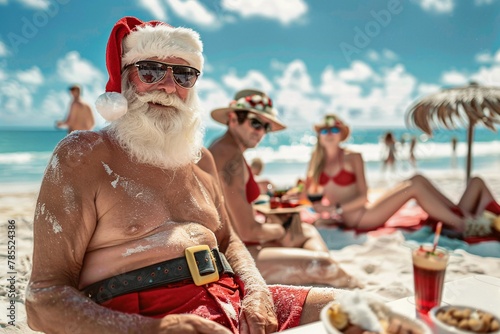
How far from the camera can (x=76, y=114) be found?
32.2 ft

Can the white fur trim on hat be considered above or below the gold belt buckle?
above

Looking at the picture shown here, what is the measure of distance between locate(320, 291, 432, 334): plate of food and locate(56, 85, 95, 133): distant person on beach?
Result: 9743mm

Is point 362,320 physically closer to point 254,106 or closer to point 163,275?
point 163,275

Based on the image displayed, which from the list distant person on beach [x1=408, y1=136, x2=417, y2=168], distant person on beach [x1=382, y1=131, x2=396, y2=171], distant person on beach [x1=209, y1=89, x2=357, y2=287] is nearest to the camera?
distant person on beach [x1=209, y1=89, x2=357, y2=287]

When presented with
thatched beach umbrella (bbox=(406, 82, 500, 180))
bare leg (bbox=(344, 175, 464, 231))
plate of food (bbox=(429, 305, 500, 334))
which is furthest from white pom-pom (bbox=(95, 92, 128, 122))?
thatched beach umbrella (bbox=(406, 82, 500, 180))

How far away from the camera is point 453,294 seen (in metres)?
1.65

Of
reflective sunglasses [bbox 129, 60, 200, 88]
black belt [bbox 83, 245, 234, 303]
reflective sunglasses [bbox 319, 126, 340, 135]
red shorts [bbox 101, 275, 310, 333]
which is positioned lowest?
red shorts [bbox 101, 275, 310, 333]

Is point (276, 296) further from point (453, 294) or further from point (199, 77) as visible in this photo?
point (199, 77)

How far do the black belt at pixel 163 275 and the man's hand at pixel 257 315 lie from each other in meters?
0.19

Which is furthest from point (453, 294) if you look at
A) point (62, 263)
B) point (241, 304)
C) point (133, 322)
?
point (62, 263)

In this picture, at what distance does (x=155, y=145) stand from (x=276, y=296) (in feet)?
3.03

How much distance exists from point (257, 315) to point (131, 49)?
136cm

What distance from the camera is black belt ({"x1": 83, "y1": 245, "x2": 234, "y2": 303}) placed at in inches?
58.8

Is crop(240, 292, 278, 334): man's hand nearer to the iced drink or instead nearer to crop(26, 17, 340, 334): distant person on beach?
crop(26, 17, 340, 334): distant person on beach
